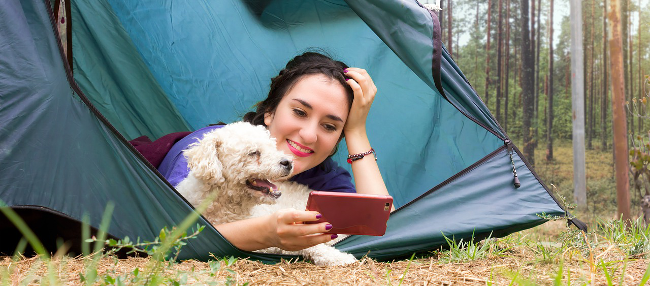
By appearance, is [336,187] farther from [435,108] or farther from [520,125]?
[520,125]

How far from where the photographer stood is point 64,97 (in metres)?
1.80

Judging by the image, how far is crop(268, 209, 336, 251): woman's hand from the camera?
1.74 metres

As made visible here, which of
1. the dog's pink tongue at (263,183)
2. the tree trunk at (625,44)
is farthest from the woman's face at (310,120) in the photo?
Result: the tree trunk at (625,44)

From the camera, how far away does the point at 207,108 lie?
3402 millimetres

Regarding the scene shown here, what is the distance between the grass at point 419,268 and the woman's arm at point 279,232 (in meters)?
0.08

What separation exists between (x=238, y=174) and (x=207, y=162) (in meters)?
0.17

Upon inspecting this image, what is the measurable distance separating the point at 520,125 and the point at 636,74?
959mm

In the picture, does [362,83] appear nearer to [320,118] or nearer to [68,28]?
[320,118]

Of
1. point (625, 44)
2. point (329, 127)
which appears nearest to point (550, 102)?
point (625, 44)

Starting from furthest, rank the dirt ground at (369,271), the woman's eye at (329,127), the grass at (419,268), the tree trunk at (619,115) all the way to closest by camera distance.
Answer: the tree trunk at (619,115) → the woman's eye at (329,127) → the dirt ground at (369,271) → the grass at (419,268)

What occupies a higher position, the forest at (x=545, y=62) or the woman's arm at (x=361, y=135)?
the forest at (x=545, y=62)

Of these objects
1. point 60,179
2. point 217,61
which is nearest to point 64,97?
point 60,179

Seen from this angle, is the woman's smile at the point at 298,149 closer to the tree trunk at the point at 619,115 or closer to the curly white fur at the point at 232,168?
the curly white fur at the point at 232,168

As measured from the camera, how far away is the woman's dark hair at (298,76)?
2.51 m
